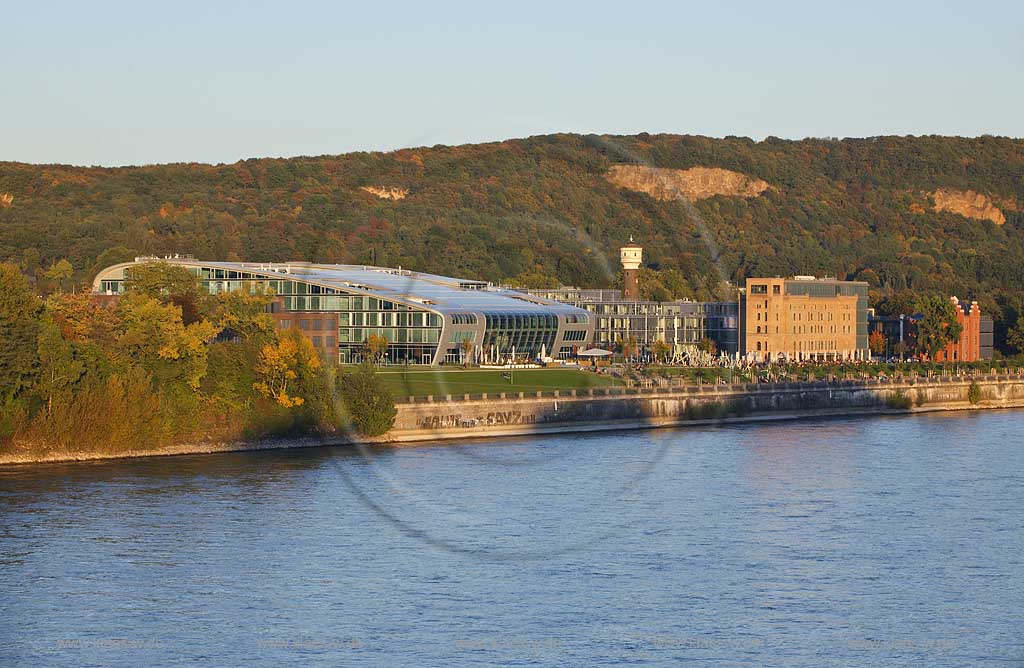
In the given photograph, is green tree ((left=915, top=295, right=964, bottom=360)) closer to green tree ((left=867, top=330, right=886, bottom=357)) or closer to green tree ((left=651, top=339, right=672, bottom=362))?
green tree ((left=867, top=330, right=886, bottom=357))

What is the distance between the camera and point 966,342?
584 feet

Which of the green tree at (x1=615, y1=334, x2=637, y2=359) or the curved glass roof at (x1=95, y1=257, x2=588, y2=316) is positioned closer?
the curved glass roof at (x1=95, y1=257, x2=588, y2=316)

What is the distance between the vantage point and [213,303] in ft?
400

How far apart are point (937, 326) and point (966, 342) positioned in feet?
23.8

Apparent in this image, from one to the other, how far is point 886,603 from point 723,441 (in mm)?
47580

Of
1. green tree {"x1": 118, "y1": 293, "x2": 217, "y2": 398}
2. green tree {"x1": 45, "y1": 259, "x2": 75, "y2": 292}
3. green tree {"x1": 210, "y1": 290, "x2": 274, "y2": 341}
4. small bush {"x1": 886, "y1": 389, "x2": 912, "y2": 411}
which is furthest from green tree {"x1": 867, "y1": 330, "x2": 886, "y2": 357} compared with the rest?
green tree {"x1": 118, "y1": 293, "x2": 217, "y2": 398}

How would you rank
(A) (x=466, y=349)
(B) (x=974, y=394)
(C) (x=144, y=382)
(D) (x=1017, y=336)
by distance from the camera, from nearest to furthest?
(C) (x=144, y=382), (B) (x=974, y=394), (A) (x=466, y=349), (D) (x=1017, y=336)

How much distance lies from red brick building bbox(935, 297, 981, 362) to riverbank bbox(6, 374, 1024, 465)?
3290 cm

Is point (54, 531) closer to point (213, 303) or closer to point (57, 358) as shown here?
point (57, 358)

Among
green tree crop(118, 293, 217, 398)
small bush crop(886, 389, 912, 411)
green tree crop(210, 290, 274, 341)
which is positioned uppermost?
green tree crop(210, 290, 274, 341)

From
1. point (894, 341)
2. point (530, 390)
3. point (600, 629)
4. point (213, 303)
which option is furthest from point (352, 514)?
point (894, 341)

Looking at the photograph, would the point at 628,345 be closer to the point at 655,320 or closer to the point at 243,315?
the point at 655,320

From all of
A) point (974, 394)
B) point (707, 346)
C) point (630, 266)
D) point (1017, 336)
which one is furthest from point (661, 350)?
point (1017, 336)

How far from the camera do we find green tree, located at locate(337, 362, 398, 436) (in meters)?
91.9
